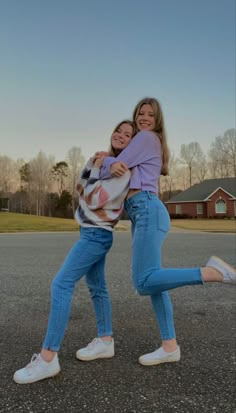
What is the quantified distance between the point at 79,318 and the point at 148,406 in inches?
65.3

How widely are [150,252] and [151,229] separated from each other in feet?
0.46

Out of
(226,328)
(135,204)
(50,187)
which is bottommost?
(226,328)

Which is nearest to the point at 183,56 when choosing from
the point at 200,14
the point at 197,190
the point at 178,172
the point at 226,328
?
the point at 200,14

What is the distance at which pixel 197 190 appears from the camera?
4922 centimetres

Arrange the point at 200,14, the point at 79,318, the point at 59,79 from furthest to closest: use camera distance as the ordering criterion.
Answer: the point at 59,79, the point at 200,14, the point at 79,318

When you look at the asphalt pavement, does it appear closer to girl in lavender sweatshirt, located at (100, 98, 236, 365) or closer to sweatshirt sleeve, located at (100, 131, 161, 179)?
girl in lavender sweatshirt, located at (100, 98, 236, 365)

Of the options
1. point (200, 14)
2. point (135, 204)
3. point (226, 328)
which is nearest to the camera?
point (135, 204)

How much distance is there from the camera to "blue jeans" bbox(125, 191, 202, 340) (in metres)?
A: 2.05

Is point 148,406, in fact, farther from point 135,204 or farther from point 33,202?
point 33,202

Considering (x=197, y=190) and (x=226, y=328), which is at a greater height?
(x=197, y=190)

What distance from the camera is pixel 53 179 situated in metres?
70.1

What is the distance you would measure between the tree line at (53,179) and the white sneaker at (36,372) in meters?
61.9

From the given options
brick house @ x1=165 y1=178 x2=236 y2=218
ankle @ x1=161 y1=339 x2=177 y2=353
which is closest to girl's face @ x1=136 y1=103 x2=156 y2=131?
ankle @ x1=161 y1=339 x2=177 y2=353

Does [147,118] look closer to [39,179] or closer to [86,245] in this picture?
[86,245]
